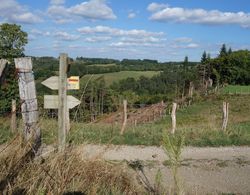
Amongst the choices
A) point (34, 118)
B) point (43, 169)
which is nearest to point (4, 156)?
point (43, 169)

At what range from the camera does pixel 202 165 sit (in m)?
10.4

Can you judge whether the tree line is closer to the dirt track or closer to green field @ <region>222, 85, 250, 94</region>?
the dirt track

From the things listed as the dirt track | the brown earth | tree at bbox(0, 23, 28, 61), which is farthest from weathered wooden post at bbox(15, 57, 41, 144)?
the brown earth

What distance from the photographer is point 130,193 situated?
5715mm

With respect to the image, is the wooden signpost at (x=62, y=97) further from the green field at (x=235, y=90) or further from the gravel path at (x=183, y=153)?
the green field at (x=235, y=90)

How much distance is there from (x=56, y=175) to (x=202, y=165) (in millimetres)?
5988

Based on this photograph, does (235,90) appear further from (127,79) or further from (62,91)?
(62,91)

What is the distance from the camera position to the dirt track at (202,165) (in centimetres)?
821

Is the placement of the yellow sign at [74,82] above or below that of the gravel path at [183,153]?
above

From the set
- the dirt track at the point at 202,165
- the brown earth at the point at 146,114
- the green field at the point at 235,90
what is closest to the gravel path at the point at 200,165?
the dirt track at the point at 202,165

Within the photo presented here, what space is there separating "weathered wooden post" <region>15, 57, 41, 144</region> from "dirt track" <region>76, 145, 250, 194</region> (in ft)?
2.46

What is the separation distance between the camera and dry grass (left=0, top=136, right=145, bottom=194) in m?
4.79

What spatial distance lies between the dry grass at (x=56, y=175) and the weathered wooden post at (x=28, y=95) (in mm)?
438

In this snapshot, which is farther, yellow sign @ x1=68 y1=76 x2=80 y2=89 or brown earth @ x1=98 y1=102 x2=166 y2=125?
brown earth @ x1=98 y1=102 x2=166 y2=125
